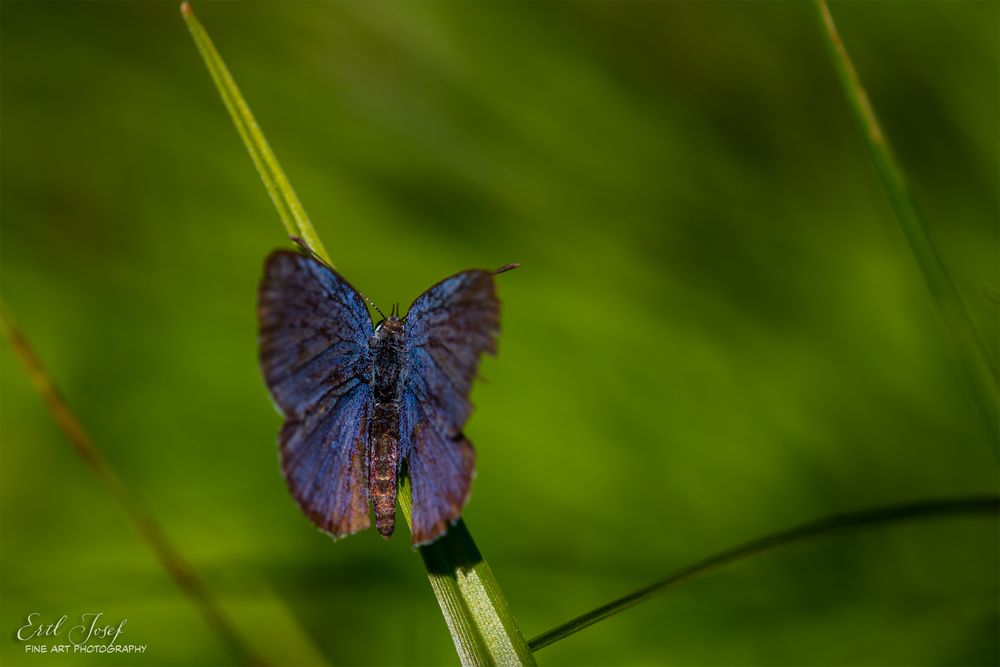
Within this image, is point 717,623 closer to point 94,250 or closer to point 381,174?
point 381,174

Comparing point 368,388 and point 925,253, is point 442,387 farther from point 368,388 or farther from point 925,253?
point 925,253

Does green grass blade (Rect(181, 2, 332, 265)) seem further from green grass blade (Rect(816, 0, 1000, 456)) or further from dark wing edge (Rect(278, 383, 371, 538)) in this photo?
green grass blade (Rect(816, 0, 1000, 456))

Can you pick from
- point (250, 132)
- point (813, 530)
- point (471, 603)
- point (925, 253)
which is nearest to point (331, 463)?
point (471, 603)

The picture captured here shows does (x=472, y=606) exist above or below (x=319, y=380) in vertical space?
below

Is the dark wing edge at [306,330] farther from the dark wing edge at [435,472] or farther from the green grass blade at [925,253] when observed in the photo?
the green grass blade at [925,253]

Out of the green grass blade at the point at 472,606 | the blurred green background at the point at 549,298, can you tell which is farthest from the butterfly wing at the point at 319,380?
the blurred green background at the point at 549,298

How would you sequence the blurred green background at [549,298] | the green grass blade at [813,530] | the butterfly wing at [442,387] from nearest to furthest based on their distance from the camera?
1. the green grass blade at [813,530]
2. the butterfly wing at [442,387]
3. the blurred green background at [549,298]
